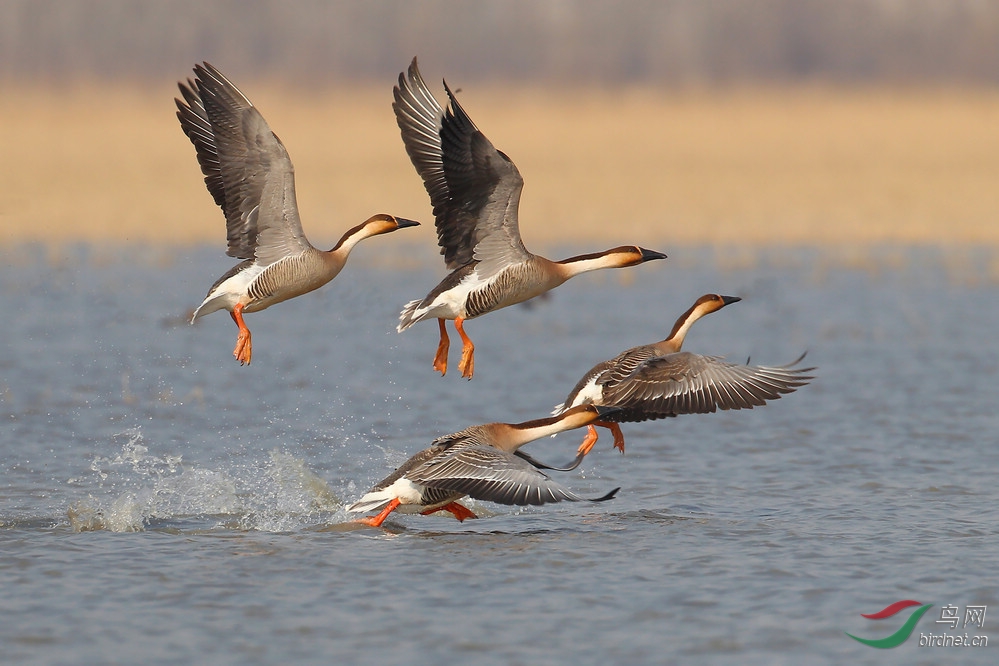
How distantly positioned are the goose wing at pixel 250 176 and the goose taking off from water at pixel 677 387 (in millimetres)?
2439

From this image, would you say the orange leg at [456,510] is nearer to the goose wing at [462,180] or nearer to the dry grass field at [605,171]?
the goose wing at [462,180]

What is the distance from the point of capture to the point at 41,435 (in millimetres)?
13039

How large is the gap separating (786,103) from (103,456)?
61.2 m

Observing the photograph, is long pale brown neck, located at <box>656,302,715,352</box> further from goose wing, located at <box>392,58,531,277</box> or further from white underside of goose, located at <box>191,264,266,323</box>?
white underside of goose, located at <box>191,264,266,323</box>

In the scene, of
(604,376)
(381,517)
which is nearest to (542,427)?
(604,376)

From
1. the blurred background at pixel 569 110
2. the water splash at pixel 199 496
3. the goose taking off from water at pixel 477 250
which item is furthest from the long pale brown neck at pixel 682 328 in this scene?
the blurred background at pixel 569 110

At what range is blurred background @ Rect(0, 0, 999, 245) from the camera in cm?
2952

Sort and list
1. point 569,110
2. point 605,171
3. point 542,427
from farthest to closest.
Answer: point 569,110
point 605,171
point 542,427

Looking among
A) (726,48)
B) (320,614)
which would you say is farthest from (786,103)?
(320,614)

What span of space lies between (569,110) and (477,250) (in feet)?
184

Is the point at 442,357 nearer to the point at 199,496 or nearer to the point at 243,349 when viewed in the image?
the point at 243,349

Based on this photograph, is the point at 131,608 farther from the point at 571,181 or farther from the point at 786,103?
the point at 786,103

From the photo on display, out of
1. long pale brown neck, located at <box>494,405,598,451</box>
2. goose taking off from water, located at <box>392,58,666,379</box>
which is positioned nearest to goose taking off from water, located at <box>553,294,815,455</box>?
long pale brown neck, located at <box>494,405,598,451</box>

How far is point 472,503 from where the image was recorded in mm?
10789
